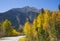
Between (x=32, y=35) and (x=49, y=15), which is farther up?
(x=49, y=15)

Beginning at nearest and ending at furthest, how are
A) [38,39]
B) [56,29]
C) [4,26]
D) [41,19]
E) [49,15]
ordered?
[56,29] → [38,39] → [49,15] → [41,19] → [4,26]

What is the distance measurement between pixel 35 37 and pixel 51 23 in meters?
3.78

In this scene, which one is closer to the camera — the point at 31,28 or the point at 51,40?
the point at 51,40

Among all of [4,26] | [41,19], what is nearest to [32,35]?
[41,19]

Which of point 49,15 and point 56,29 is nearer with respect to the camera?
point 56,29

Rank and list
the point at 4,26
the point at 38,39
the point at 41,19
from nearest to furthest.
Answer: the point at 38,39, the point at 41,19, the point at 4,26

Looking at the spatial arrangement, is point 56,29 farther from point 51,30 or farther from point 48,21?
point 48,21

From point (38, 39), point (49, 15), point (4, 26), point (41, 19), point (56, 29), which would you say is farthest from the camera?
point (4, 26)

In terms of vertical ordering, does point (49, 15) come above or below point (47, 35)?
above

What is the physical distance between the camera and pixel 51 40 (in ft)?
92.6

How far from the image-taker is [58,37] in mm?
28594

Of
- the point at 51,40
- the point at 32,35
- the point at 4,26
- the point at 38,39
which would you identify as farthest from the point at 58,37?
the point at 4,26

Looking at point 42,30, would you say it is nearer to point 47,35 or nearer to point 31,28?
point 47,35

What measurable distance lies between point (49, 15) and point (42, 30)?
4279 millimetres
